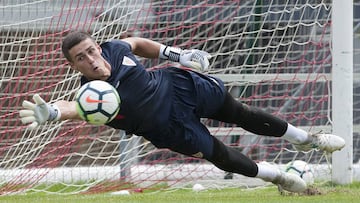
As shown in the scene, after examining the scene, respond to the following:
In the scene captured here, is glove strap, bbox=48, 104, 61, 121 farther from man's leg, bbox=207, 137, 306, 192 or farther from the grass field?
the grass field

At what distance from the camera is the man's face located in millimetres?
7137

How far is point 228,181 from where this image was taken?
10.5m

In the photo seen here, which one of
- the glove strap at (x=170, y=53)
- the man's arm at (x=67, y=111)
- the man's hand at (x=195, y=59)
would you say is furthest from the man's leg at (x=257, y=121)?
the man's arm at (x=67, y=111)

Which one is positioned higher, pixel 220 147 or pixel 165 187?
pixel 220 147

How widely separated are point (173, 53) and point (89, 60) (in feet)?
2.50

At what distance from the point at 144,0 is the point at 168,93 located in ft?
9.96

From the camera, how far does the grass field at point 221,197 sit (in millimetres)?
8352

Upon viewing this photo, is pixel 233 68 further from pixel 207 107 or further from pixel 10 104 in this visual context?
pixel 207 107

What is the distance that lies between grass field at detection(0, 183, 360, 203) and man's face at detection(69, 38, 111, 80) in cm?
153

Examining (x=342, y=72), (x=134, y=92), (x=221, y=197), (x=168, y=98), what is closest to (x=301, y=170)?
(x=221, y=197)

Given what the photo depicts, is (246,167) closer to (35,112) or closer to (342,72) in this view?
(35,112)

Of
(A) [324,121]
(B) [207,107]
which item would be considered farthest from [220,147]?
(A) [324,121]

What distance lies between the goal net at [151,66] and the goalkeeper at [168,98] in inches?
88.7

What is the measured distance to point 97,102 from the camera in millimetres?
6598
